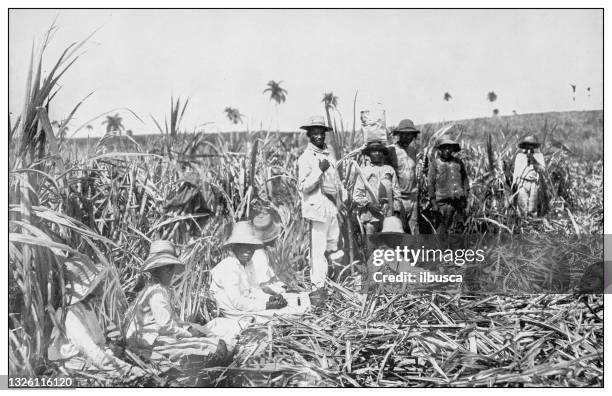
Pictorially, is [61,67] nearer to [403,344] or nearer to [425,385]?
[403,344]

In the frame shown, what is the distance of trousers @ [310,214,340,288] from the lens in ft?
10.3

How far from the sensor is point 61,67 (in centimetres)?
280

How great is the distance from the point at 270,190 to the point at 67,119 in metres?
1.25

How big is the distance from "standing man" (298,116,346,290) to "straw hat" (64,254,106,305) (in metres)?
1.24

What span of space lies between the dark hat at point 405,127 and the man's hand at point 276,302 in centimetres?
137

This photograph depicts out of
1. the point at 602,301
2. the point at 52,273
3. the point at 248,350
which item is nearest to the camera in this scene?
the point at 52,273

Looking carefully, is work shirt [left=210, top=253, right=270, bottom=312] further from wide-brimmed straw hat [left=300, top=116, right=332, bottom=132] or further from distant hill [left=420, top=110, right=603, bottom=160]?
distant hill [left=420, top=110, right=603, bottom=160]

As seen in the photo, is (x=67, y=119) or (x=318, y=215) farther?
(x=318, y=215)

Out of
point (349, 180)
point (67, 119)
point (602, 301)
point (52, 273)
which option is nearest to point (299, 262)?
point (349, 180)

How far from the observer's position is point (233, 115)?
323 cm

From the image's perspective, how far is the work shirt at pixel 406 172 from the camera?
3.53 meters

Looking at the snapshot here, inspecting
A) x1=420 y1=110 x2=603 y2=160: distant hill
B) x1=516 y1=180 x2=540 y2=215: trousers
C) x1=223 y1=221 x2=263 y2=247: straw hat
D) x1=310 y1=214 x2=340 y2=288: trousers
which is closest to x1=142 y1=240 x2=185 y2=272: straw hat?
x1=223 y1=221 x2=263 y2=247: straw hat

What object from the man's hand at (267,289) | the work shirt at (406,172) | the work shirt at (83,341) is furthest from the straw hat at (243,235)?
the work shirt at (406,172)

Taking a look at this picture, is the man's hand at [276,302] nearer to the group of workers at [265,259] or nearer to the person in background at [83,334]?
the group of workers at [265,259]
